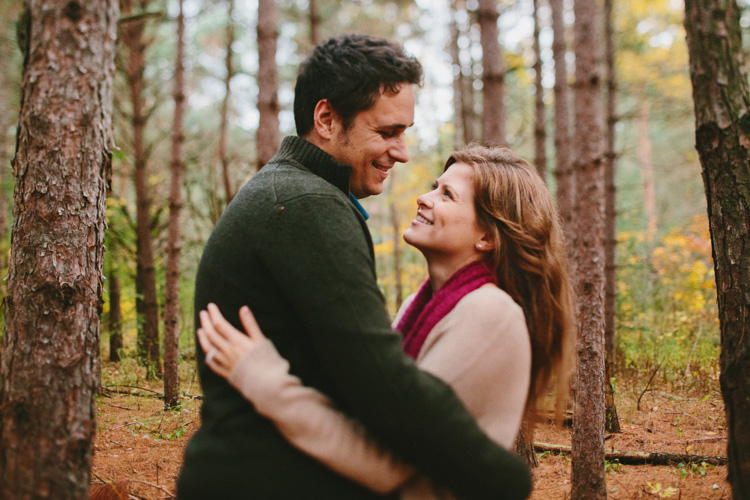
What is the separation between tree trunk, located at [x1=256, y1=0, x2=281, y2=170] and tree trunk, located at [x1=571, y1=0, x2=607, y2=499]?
123 inches

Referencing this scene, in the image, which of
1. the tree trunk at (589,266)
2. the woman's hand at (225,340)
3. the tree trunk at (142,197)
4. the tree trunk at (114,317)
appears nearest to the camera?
the woman's hand at (225,340)

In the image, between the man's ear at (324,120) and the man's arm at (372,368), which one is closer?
the man's arm at (372,368)

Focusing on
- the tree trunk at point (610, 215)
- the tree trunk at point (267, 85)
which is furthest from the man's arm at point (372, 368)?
the tree trunk at point (610, 215)

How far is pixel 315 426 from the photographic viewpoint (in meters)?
1.47

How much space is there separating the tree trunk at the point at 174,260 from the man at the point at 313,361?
5.59 m

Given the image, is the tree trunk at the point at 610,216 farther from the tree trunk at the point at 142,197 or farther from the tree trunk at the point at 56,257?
the tree trunk at the point at 142,197

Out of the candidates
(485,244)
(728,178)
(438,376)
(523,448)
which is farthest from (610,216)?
(438,376)

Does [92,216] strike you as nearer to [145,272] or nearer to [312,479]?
[312,479]

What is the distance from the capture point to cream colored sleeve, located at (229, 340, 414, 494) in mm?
1465

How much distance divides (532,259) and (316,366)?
93cm

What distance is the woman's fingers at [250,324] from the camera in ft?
5.18

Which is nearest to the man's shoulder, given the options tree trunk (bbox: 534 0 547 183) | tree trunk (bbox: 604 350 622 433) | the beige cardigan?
the beige cardigan

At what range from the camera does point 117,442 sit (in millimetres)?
5535

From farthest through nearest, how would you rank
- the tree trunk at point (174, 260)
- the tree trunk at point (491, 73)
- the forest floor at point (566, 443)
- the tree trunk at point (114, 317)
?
the tree trunk at point (114, 317) → the tree trunk at point (174, 260) → the tree trunk at point (491, 73) → the forest floor at point (566, 443)
